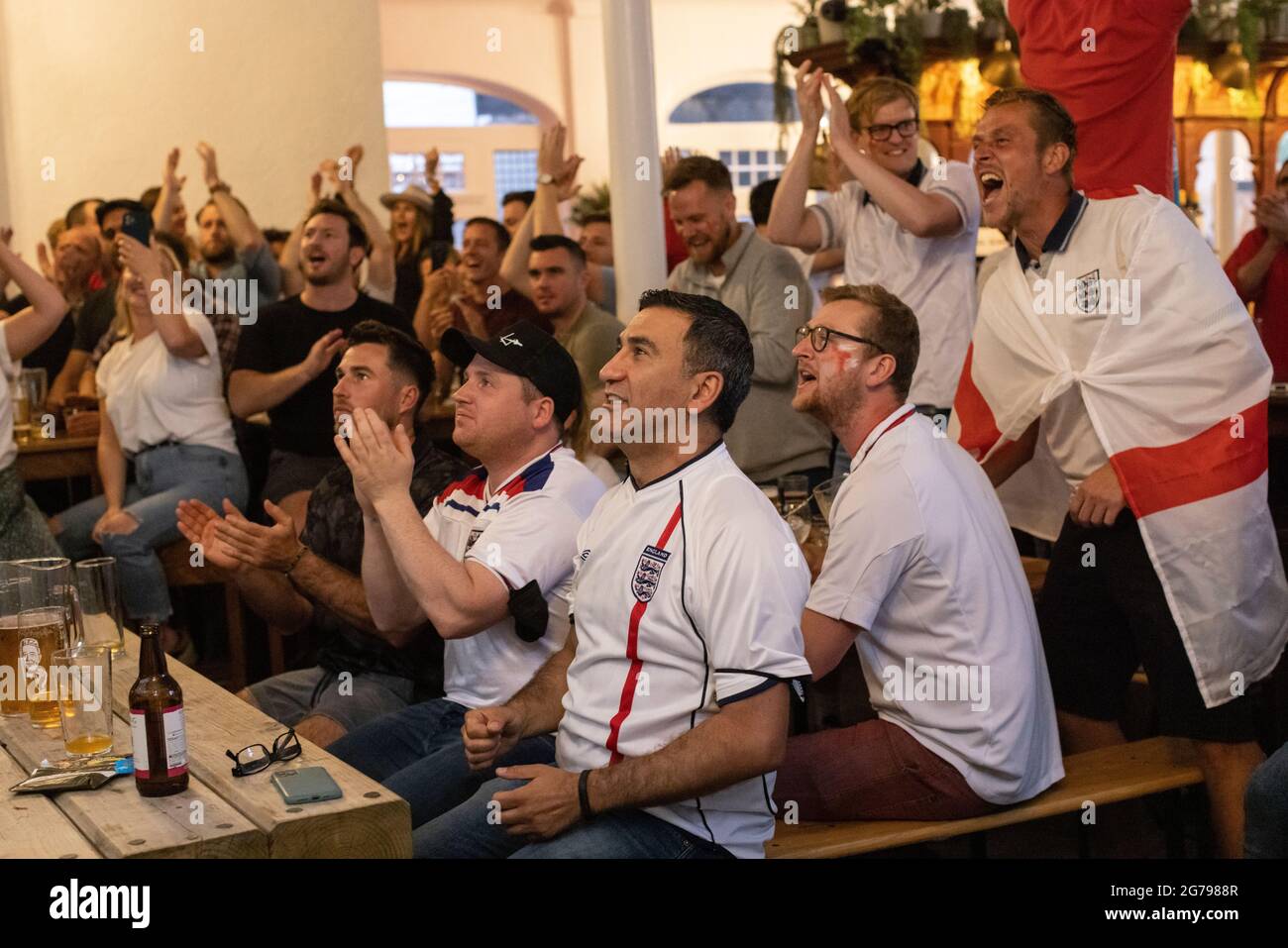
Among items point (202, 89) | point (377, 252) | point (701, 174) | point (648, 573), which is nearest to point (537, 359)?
point (648, 573)

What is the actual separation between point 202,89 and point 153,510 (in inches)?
160

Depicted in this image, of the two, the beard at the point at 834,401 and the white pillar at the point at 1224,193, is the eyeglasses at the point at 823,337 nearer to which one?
the beard at the point at 834,401

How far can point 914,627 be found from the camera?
2443mm

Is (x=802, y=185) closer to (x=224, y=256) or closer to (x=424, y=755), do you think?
(x=424, y=755)

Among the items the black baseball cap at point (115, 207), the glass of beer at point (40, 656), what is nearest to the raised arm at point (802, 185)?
the glass of beer at point (40, 656)

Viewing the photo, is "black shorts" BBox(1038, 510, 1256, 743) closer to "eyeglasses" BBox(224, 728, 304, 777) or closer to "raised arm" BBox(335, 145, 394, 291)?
"eyeglasses" BBox(224, 728, 304, 777)

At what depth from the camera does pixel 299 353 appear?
4.71m

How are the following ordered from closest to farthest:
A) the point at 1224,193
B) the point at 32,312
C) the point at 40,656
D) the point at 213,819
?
the point at 213,819 → the point at 40,656 → the point at 32,312 → the point at 1224,193

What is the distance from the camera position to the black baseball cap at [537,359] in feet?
9.16

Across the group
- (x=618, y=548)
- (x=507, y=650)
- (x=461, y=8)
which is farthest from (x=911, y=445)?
(x=461, y=8)

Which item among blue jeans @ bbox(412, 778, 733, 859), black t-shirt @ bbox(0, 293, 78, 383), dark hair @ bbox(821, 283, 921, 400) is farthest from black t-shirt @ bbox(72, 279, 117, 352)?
blue jeans @ bbox(412, 778, 733, 859)

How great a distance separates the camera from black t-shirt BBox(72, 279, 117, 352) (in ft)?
19.1

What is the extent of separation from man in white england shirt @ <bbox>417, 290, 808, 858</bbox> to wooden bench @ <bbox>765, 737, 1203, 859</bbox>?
231 mm
